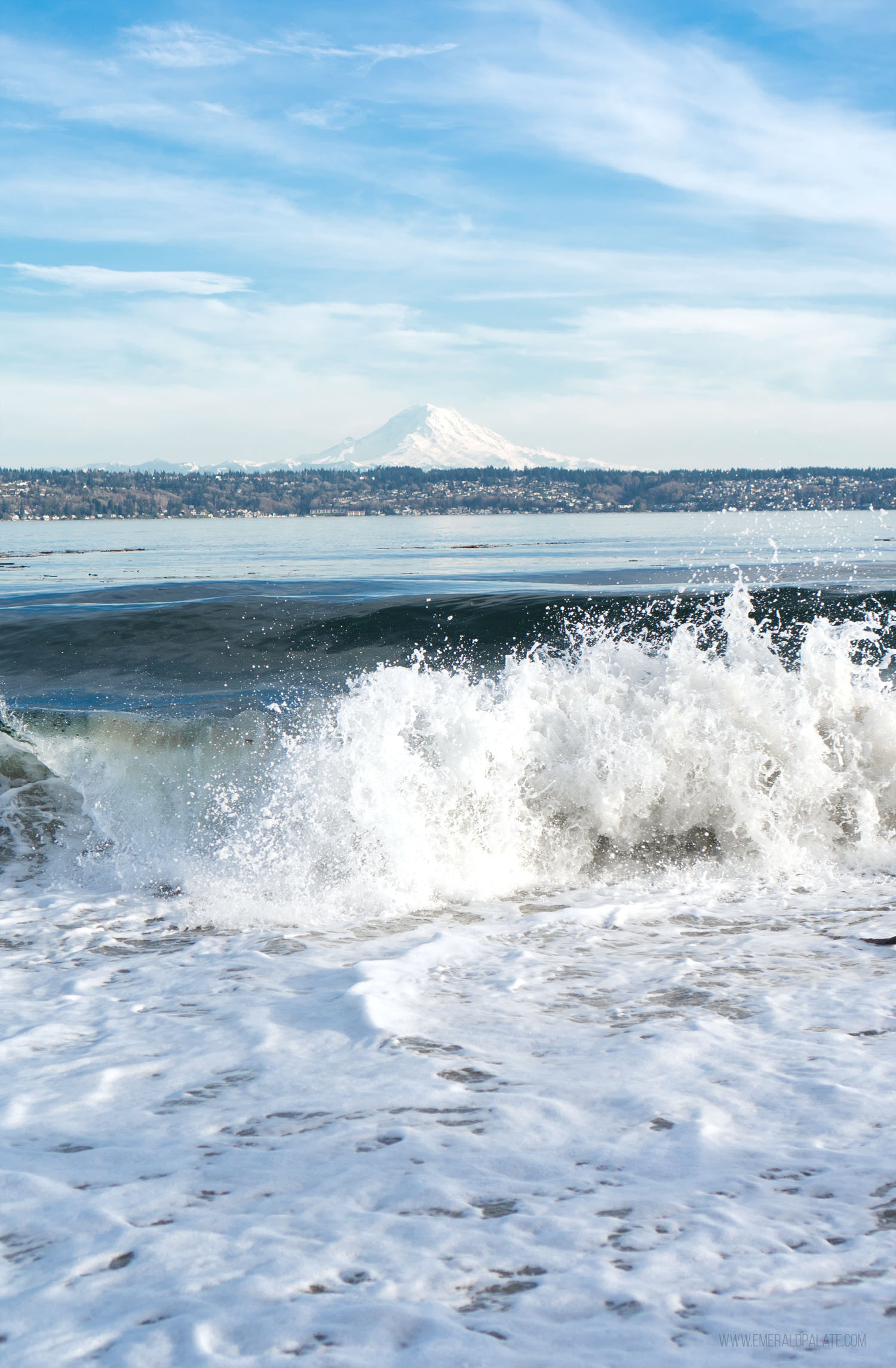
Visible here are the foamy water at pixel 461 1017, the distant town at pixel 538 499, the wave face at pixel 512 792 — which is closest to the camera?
the foamy water at pixel 461 1017

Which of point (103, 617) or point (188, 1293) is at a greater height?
point (103, 617)

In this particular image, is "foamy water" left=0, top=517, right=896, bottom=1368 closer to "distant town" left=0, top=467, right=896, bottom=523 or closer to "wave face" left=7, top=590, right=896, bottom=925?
"wave face" left=7, top=590, right=896, bottom=925

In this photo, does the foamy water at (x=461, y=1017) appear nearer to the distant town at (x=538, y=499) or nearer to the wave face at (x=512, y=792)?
the wave face at (x=512, y=792)

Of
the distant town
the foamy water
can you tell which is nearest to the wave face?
the foamy water

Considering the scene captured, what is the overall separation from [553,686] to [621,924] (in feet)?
12.8

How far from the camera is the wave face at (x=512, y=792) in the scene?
8961 mm

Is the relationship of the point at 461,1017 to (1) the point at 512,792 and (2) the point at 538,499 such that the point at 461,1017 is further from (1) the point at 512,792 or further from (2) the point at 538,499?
(2) the point at 538,499

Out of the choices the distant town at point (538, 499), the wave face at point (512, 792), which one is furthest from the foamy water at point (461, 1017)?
the distant town at point (538, 499)

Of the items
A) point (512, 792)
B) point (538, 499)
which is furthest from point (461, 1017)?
point (538, 499)

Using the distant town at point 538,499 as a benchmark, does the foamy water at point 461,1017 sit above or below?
below

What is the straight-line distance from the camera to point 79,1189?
386cm

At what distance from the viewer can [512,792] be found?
982 centimetres

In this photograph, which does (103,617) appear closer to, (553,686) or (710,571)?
(553,686)

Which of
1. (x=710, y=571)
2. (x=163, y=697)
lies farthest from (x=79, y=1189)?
(x=710, y=571)
